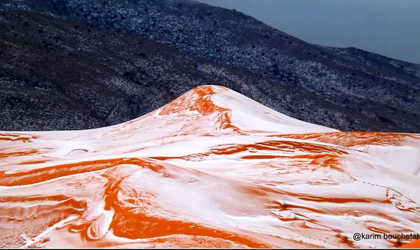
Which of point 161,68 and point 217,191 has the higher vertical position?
point 161,68

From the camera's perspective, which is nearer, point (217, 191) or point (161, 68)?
point (217, 191)

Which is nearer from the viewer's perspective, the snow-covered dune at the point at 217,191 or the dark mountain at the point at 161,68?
the snow-covered dune at the point at 217,191

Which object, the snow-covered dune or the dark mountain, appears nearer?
the snow-covered dune

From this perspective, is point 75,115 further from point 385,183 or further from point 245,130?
point 385,183
